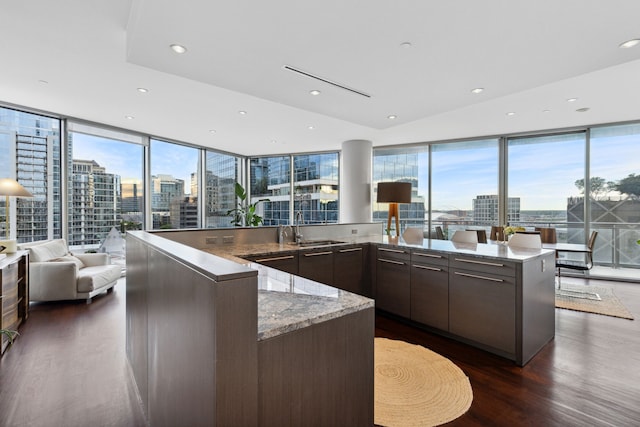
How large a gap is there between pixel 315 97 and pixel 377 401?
2860 mm

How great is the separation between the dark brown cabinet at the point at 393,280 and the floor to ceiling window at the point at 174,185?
4821mm

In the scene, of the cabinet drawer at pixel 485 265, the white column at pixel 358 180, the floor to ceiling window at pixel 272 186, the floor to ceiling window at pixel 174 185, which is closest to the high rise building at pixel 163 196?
the floor to ceiling window at pixel 174 185

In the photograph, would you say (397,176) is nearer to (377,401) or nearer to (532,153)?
(532,153)

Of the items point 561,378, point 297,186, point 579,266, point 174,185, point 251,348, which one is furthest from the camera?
point 297,186

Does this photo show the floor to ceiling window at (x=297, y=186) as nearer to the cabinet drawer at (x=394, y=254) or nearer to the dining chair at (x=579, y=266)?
the cabinet drawer at (x=394, y=254)

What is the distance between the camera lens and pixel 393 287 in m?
3.33

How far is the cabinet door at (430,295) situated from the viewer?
288 centimetres

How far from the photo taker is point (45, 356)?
2.59m

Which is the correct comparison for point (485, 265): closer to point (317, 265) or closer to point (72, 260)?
point (317, 265)

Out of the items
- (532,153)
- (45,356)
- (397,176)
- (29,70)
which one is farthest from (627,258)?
(29,70)

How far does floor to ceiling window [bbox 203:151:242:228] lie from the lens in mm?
7402

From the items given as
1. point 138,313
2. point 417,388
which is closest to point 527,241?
point 417,388

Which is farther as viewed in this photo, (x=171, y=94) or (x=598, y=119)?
(x=598, y=119)

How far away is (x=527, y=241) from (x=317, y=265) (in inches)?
83.2
